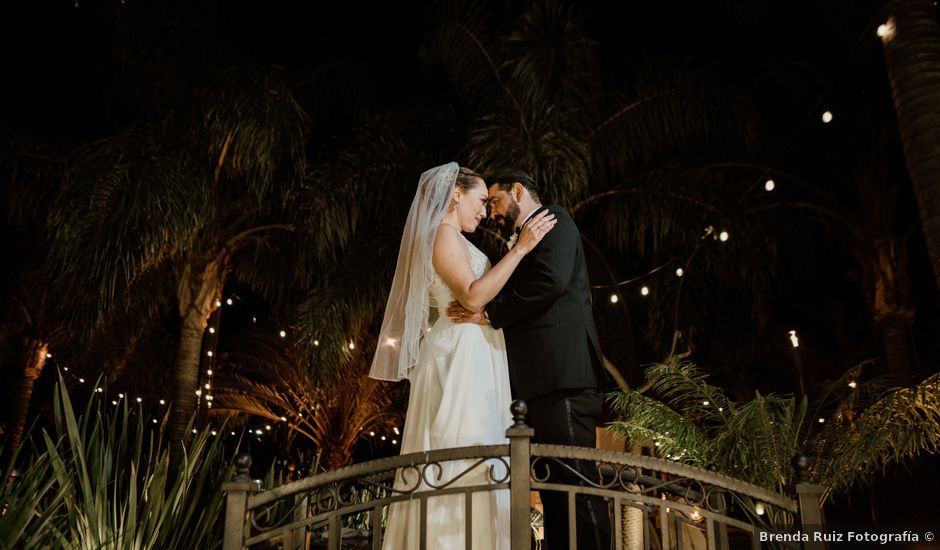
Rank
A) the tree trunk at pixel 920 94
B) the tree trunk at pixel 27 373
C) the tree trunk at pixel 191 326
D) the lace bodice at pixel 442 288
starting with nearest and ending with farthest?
1. the lace bodice at pixel 442 288
2. the tree trunk at pixel 920 94
3. the tree trunk at pixel 191 326
4. the tree trunk at pixel 27 373

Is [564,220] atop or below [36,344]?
below

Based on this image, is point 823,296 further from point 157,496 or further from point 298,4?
point 157,496

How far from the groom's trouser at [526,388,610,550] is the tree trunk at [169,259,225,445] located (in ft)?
25.6

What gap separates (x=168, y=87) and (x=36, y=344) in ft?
31.9

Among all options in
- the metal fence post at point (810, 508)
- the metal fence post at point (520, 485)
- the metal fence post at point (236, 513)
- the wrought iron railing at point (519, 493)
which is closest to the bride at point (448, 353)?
the wrought iron railing at point (519, 493)

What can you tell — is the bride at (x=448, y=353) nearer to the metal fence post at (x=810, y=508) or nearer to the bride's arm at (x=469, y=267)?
the bride's arm at (x=469, y=267)

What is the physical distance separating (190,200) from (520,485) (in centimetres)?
720

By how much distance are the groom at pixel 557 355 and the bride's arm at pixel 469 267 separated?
51mm

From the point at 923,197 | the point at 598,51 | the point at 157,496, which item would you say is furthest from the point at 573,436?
the point at 598,51

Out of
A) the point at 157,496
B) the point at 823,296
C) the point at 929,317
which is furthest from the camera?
the point at 823,296

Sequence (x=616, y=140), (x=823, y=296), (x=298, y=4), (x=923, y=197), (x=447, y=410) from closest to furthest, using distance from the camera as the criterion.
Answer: (x=447, y=410) < (x=923, y=197) < (x=616, y=140) < (x=298, y=4) < (x=823, y=296)

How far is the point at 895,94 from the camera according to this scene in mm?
6336

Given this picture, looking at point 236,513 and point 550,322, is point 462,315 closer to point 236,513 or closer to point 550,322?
point 550,322

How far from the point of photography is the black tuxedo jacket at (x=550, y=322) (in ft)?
11.6
